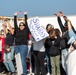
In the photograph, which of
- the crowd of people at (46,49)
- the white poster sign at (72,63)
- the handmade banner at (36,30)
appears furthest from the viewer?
the handmade banner at (36,30)

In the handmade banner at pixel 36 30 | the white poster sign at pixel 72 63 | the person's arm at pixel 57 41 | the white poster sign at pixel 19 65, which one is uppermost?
the handmade banner at pixel 36 30

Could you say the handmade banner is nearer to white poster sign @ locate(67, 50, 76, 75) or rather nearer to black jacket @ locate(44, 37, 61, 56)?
black jacket @ locate(44, 37, 61, 56)

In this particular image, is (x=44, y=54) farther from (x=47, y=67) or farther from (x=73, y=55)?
(x=73, y=55)

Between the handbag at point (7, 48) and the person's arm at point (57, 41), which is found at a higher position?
the person's arm at point (57, 41)

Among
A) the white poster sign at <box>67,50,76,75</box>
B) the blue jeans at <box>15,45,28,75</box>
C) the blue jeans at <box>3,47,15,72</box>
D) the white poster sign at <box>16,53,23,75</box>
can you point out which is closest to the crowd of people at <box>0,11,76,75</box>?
the blue jeans at <box>15,45,28,75</box>

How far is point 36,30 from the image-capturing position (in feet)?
31.2

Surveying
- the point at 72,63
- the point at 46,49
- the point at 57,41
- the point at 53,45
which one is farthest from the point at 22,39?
the point at 72,63

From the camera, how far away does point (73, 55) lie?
735 cm

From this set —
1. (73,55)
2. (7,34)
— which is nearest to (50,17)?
(7,34)

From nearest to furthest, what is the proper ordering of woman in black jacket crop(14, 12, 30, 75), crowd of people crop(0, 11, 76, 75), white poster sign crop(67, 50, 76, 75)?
white poster sign crop(67, 50, 76, 75) < crowd of people crop(0, 11, 76, 75) < woman in black jacket crop(14, 12, 30, 75)

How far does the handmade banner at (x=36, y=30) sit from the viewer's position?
932 centimetres

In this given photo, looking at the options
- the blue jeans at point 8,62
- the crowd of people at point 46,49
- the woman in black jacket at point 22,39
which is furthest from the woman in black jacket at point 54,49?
the blue jeans at point 8,62

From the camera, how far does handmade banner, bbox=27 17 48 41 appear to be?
932 centimetres

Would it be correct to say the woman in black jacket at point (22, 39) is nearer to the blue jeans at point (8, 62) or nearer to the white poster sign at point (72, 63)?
the blue jeans at point (8, 62)
